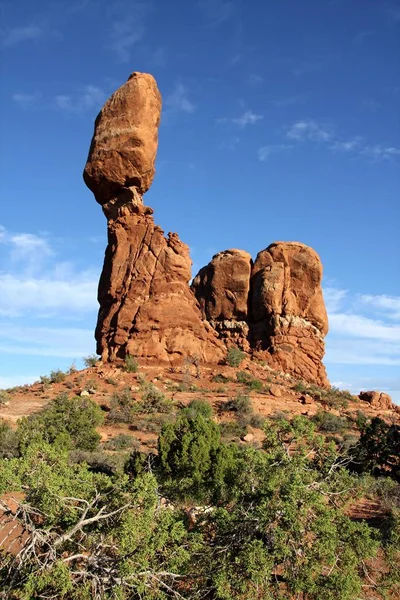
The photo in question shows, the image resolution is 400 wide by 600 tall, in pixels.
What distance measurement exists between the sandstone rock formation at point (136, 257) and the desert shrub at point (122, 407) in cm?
490

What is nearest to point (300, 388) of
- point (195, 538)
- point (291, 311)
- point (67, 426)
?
point (291, 311)

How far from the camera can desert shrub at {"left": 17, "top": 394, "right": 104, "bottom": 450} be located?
1546cm

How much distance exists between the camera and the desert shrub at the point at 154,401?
22656 mm

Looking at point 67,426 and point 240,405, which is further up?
point 240,405

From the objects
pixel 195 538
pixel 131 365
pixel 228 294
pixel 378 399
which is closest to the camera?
pixel 195 538

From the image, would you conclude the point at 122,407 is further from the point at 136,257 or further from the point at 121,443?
the point at 136,257

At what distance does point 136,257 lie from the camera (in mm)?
30203

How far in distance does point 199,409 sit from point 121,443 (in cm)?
543

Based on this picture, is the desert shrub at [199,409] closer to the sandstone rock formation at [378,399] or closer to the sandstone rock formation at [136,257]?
the sandstone rock formation at [136,257]

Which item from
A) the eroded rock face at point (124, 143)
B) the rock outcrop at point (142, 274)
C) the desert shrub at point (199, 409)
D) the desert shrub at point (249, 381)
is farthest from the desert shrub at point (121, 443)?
the eroded rock face at point (124, 143)

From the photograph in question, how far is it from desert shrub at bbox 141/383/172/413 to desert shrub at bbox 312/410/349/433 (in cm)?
679

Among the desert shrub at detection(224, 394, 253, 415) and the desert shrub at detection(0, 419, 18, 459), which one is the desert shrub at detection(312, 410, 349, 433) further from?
the desert shrub at detection(0, 419, 18, 459)

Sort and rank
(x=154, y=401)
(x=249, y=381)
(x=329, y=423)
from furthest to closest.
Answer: (x=249, y=381) < (x=154, y=401) < (x=329, y=423)

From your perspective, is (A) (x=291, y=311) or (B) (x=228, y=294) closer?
(A) (x=291, y=311)
